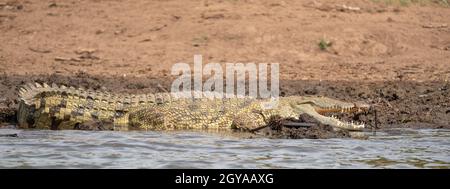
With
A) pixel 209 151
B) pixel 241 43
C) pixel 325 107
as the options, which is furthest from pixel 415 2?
pixel 209 151

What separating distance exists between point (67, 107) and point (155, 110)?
1.00 meters

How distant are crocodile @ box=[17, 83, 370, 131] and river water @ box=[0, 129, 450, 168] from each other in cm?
28

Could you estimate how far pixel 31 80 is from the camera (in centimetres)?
1212

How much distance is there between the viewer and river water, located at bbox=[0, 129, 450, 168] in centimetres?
774

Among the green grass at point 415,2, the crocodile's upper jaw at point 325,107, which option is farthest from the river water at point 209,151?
the green grass at point 415,2

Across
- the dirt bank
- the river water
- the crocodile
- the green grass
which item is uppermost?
the green grass

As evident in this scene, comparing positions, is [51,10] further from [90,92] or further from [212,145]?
[212,145]

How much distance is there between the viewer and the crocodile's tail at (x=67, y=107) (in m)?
9.62

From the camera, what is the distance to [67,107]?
31.6 ft

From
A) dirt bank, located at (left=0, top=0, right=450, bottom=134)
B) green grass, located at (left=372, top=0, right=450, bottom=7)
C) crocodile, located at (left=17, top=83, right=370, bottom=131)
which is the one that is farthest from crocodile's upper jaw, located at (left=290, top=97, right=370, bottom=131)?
green grass, located at (left=372, top=0, right=450, bottom=7)

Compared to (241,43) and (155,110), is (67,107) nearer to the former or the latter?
(155,110)

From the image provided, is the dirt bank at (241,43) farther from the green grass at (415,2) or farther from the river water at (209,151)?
the river water at (209,151)

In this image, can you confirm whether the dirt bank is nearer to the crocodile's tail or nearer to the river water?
the crocodile's tail
